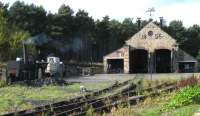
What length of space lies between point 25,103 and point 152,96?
7965 mm

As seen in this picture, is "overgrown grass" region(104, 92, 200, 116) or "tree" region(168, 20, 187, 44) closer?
"overgrown grass" region(104, 92, 200, 116)

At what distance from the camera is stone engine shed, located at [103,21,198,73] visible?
78.2 metres

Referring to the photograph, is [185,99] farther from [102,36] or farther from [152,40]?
[102,36]

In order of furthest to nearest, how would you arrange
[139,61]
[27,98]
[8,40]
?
[139,61] → [8,40] → [27,98]

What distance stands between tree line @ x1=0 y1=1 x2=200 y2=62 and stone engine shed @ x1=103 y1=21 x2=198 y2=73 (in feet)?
39.6

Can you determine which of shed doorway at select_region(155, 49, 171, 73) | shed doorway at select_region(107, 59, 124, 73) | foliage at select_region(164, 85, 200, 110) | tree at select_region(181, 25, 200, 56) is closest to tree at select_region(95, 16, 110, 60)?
tree at select_region(181, 25, 200, 56)

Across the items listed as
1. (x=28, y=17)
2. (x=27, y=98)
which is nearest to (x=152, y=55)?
(x=28, y=17)

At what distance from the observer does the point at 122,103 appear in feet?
87.1

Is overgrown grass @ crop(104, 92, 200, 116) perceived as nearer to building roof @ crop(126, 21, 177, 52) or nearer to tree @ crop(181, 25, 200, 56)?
building roof @ crop(126, 21, 177, 52)

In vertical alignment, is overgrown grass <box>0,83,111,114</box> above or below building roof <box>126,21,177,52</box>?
below

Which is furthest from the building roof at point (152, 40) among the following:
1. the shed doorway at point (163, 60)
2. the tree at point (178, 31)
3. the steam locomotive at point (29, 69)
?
the tree at point (178, 31)

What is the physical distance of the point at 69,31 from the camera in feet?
313

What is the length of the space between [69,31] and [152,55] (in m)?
20.5

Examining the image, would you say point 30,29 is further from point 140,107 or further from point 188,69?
point 140,107
